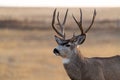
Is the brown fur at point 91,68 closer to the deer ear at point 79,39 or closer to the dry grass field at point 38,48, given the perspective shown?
the deer ear at point 79,39

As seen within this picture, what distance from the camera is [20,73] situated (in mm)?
16109

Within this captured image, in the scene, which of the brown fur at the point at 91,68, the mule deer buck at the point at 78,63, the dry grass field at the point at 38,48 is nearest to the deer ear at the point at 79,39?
the mule deer buck at the point at 78,63

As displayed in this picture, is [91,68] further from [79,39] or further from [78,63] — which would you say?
[79,39]

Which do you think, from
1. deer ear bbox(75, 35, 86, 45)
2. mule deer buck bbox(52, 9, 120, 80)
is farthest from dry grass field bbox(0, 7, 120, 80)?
deer ear bbox(75, 35, 86, 45)

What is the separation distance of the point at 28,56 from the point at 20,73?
2.59 metres

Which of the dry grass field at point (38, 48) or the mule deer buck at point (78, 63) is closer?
the mule deer buck at point (78, 63)

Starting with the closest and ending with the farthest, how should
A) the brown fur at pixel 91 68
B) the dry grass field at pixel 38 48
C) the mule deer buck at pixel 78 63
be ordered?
1. the mule deer buck at pixel 78 63
2. the brown fur at pixel 91 68
3. the dry grass field at pixel 38 48

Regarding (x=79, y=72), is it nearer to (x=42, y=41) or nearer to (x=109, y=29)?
(x=42, y=41)

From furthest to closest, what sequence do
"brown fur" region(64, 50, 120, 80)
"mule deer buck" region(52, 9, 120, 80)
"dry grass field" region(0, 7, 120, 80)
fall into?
"dry grass field" region(0, 7, 120, 80) < "brown fur" region(64, 50, 120, 80) < "mule deer buck" region(52, 9, 120, 80)

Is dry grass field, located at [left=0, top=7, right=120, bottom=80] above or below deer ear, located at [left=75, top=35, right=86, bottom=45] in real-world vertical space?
below

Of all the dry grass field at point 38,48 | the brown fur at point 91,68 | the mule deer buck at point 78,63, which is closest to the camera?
the mule deer buck at point 78,63

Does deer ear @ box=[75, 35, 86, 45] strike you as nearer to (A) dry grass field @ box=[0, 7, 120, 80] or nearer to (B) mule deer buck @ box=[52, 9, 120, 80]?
(B) mule deer buck @ box=[52, 9, 120, 80]

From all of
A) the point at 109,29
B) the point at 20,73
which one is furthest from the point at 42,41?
the point at 20,73

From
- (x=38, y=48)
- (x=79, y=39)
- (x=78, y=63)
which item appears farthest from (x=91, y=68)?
(x=38, y=48)
